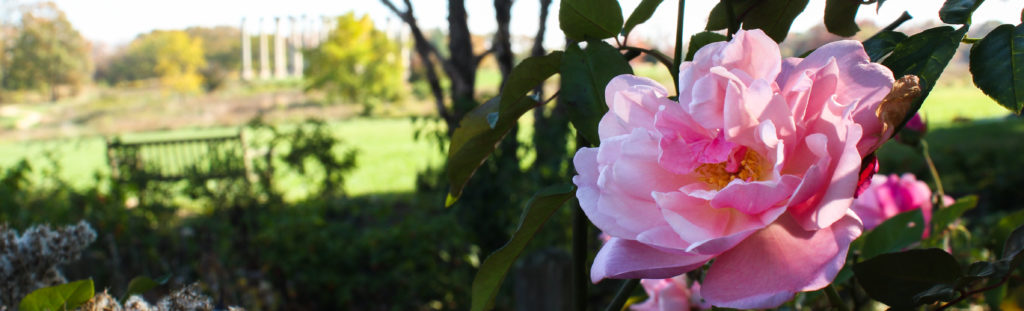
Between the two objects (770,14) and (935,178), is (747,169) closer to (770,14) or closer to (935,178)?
(770,14)

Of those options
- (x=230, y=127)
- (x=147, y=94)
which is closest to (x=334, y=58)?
(x=230, y=127)

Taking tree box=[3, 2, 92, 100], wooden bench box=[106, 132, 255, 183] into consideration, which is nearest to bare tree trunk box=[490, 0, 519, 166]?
wooden bench box=[106, 132, 255, 183]

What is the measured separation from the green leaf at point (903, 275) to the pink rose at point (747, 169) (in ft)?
0.29

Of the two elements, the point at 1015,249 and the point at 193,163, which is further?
the point at 193,163

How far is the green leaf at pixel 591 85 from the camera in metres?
0.33

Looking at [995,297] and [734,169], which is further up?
[734,169]

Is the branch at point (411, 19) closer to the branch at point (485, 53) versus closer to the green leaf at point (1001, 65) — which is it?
the branch at point (485, 53)

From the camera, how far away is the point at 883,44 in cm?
28

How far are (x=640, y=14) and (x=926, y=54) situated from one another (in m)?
0.14

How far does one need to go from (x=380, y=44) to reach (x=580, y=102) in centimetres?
1753

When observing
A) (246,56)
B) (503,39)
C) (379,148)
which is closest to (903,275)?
(503,39)

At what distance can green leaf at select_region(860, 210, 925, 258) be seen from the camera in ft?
1.57

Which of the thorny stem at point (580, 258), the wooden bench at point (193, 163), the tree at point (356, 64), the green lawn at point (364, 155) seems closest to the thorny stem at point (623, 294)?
the thorny stem at point (580, 258)

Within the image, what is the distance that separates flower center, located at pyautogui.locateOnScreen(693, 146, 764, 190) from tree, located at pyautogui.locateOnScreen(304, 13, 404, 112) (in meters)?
15.3
